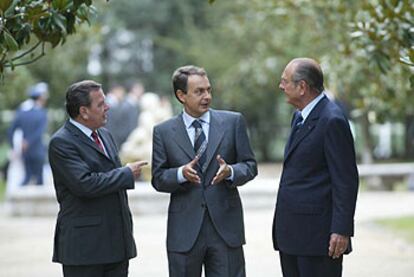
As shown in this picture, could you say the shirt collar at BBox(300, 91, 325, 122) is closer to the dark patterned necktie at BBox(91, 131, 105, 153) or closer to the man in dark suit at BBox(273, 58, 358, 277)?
the man in dark suit at BBox(273, 58, 358, 277)

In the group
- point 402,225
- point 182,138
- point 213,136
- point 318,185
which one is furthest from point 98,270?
point 402,225

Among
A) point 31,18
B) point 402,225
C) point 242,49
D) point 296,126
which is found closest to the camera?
point 296,126

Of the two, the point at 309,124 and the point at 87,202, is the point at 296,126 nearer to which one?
the point at 309,124

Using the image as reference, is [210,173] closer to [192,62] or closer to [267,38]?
[267,38]

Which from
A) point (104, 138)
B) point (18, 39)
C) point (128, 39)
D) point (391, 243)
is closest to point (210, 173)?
point (104, 138)

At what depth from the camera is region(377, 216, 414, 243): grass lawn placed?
15.3 meters

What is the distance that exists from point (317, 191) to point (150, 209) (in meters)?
11.4

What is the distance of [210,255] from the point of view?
762 cm

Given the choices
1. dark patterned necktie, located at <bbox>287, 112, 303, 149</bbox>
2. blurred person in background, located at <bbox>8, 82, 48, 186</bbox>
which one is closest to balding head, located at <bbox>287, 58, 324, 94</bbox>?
dark patterned necktie, located at <bbox>287, 112, 303, 149</bbox>

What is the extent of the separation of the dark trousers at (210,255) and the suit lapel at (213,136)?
383mm

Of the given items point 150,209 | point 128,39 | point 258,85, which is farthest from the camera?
point 128,39

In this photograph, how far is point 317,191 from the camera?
716 cm

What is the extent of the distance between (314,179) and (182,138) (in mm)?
1009

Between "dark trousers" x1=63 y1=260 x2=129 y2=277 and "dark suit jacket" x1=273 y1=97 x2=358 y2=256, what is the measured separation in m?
1.08
